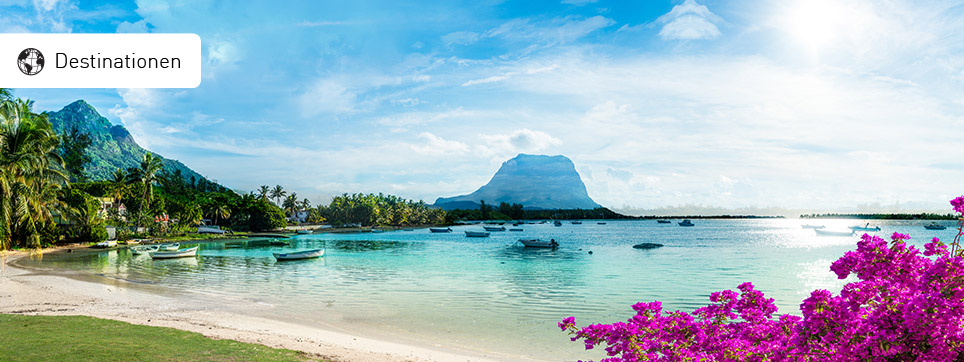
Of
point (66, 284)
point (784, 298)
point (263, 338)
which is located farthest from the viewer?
point (784, 298)

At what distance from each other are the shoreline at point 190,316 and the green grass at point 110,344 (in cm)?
116

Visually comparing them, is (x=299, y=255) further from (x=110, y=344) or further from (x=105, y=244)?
(x=110, y=344)

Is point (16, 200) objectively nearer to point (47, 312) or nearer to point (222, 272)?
point (222, 272)

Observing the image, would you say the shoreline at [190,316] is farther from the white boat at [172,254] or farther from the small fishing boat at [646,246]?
the small fishing boat at [646,246]

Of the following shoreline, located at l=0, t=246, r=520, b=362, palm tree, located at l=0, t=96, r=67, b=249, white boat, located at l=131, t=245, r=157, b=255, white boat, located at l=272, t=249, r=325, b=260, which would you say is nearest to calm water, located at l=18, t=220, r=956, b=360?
white boat, located at l=272, t=249, r=325, b=260

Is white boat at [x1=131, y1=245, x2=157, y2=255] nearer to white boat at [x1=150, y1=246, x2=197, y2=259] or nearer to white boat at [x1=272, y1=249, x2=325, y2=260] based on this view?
white boat at [x1=150, y1=246, x2=197, y2=259]

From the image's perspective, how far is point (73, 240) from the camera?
60281 millimetres

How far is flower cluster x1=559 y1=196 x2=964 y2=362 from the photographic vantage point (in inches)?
170

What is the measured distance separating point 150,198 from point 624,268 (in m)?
73.4

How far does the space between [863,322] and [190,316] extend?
835 inches

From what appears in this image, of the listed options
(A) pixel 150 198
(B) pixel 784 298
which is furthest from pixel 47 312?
Answer: (A) pixel 150 198

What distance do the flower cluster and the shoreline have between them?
29.5 feet

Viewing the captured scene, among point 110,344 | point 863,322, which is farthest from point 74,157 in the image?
point 863,322

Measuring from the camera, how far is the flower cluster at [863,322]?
4.31m
